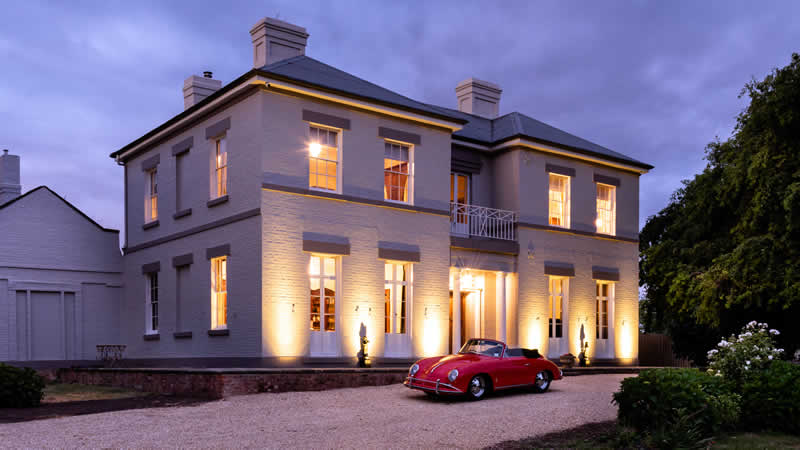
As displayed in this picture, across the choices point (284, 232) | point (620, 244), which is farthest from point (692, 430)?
point (620, 244)

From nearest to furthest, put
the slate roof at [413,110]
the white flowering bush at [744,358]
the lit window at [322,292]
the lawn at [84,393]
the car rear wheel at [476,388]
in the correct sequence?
1. the white flowering bush at [744,358]
2. the car rear wheel at [476,388]
3. the lawn at [84,393]
4. the lit window at [322,292]
5. the slate roof at [413,110]

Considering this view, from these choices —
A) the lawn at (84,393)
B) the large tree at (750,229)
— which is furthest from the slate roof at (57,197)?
the large tree at (750,229)

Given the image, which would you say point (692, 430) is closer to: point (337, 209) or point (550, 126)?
point (337, 209)

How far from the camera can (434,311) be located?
20734mm

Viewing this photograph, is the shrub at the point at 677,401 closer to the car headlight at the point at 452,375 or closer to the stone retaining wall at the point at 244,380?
the car headlight at the point at 452,375

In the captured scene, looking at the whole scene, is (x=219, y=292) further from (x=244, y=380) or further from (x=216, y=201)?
(x=244, y=380)

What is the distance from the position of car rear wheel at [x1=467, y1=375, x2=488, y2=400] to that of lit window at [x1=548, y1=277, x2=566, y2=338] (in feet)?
29.0

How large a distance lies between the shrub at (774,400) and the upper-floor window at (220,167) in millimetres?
12948

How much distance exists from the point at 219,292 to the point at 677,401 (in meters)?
12.0

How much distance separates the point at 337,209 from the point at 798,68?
12.3 m

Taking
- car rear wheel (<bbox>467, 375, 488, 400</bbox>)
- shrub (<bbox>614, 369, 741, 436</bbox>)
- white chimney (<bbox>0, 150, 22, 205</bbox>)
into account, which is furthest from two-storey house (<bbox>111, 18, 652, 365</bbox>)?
shrub (<bbox>614, 369, 741, 436</bbox>)

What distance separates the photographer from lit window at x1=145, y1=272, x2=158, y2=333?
22.8 meters

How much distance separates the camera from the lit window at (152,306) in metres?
22.8

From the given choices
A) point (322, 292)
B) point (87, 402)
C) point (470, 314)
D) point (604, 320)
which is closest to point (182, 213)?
point (322, 292)
